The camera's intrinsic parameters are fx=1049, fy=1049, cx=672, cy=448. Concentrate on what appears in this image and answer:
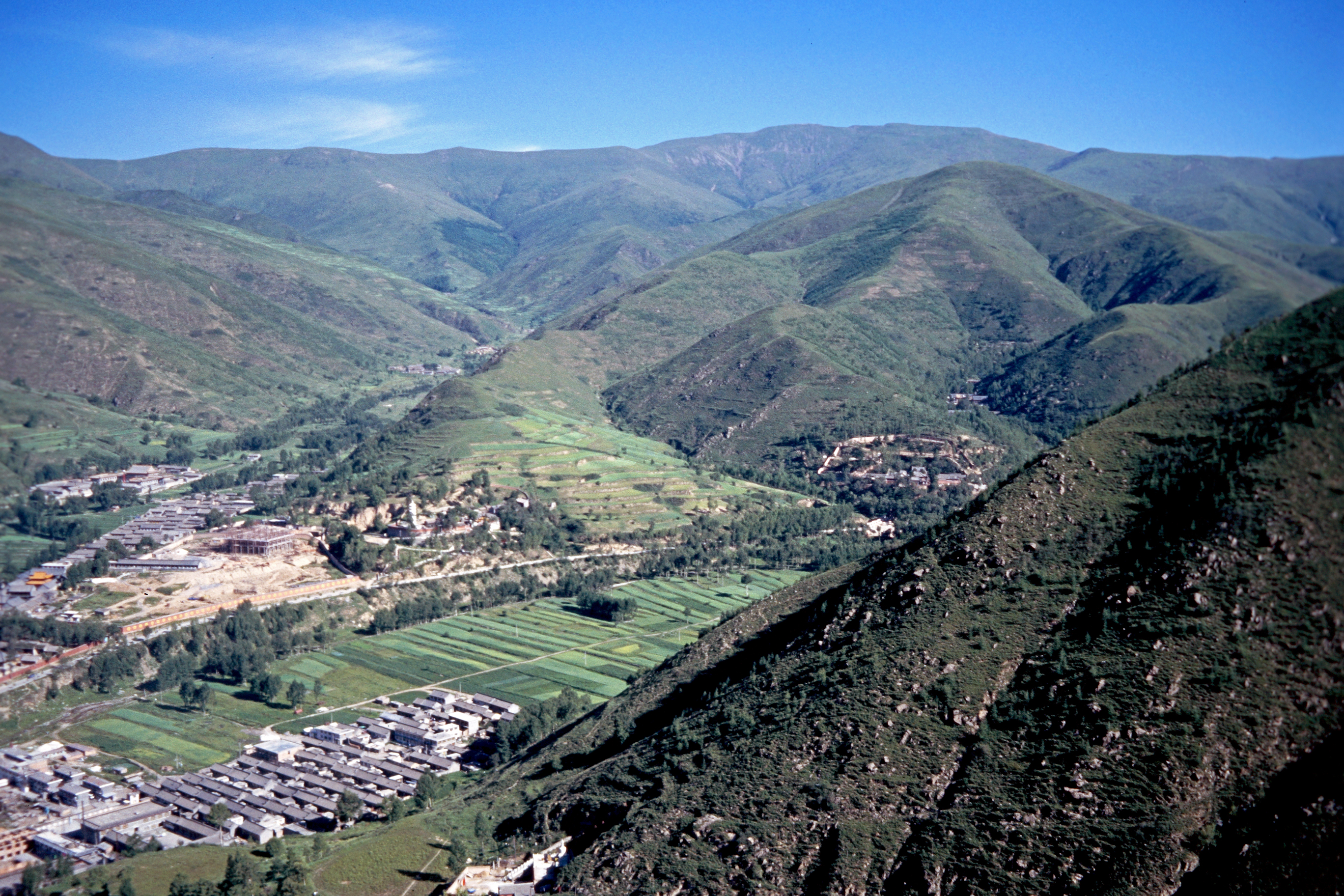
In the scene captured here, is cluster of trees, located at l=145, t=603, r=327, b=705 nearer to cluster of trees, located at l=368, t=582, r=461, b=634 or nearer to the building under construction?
cluster of trees, located at l=368, t=582, r=461, b=634

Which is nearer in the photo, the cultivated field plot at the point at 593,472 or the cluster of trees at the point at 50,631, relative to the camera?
the cluster of trees at the point at 50,631

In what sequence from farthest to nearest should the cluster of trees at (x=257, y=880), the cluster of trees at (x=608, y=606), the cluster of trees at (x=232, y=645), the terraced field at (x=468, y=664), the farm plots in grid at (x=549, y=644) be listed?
the cluster of trees at (x=608, y=606) < the farm plots in grid at (x=549, y=644) < the cluster of trees at (x=232, y=645) < the terraced field at (x=468, y=664) < the cluster of trees at (x=257, y=880)

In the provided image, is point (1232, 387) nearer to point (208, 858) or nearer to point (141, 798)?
point (208, 858)

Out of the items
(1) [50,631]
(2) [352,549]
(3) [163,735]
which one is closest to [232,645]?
(1) [50,631]

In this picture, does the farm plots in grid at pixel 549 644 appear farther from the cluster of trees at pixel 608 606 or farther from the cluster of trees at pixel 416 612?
the cluster of trees at pixel 416 612

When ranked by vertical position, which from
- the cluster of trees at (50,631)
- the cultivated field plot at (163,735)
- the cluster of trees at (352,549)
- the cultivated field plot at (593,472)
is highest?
the cultivated field plot at (593,472)

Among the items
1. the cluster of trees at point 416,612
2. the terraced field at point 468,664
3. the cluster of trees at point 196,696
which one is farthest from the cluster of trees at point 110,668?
the cluster of trees at point 416,612

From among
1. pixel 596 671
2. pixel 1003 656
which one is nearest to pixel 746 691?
pixel 1003 656

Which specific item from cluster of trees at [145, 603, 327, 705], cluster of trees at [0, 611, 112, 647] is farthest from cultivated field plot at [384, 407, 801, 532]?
cluster of trees at [0, 611, 112, 647]
